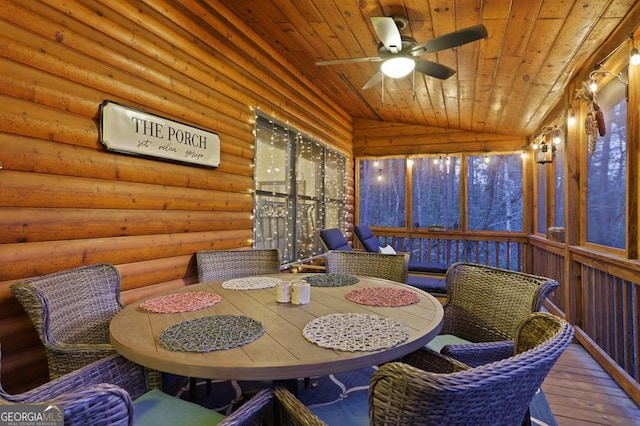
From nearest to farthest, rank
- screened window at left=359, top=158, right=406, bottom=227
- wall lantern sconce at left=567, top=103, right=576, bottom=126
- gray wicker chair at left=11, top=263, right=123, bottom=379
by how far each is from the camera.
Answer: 1. gray wicker chair at left=11, top=263, right=123, bottom=379
2. wall lantern sconce at left=567, top=103, right=576, bottom=126
3. screened window at left=359, top=158, right=406, bottom=227

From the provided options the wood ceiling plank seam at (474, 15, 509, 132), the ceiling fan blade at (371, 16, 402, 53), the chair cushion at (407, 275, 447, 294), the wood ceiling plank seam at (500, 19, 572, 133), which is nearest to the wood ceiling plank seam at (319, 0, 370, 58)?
the ceiling fan blade at (371, 16, 402, 53)

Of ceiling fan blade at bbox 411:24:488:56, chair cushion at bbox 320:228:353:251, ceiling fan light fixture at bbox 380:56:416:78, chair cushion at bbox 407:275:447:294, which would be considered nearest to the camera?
ceiling fan blade at bbox 411:24:488:56

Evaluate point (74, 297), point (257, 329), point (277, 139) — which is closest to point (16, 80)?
point (74, 297)

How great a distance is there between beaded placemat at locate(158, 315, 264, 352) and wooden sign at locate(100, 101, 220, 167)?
1348mm

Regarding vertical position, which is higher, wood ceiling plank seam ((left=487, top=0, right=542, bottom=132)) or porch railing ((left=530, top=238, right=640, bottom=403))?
wood ceiling plank seam ((left=487, top=0, right=542, bottom=132))

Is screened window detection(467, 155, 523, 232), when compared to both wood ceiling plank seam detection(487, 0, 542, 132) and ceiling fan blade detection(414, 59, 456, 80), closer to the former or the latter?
wood ceiling plank seam detection(487, 0, 542, 132)

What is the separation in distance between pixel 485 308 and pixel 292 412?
1334mm

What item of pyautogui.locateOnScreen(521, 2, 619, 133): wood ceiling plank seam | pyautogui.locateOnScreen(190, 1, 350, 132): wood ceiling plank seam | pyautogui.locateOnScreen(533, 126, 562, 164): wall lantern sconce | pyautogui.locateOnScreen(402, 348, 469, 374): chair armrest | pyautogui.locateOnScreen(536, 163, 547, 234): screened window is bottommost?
pyautogui.locateOnScreen(402, 348, 469, 374): chair armrest

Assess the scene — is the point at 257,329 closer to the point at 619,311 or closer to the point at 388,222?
the point at 619,311

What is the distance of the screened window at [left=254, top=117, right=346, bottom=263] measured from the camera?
371cm

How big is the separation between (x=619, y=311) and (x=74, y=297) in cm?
351

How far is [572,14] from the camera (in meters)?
2.29

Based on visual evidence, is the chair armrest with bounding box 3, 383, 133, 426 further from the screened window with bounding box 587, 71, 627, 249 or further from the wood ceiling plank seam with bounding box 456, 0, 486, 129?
the screened window with bounding box 587, 71, 627, 249

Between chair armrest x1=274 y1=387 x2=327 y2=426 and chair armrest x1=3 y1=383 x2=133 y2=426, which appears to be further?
chair armrest x1=274 y1=387 x2=327 y2=426
